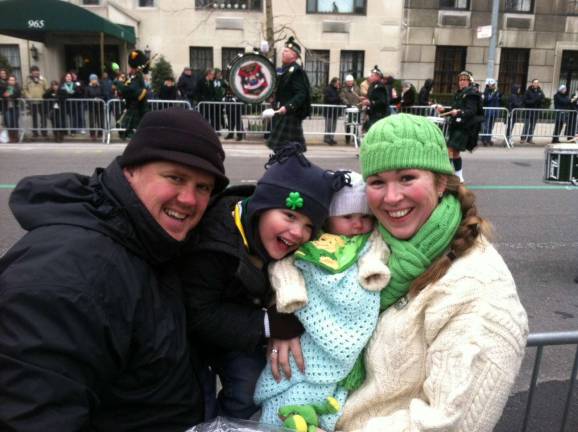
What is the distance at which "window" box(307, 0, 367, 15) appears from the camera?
24.7 meters

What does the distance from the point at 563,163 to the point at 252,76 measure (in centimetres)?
630

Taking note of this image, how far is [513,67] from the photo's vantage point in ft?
86.2

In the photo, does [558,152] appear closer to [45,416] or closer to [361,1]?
[45,416]

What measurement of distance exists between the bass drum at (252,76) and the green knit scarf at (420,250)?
8935 mm

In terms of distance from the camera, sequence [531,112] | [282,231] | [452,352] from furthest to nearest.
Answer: [531,112], [282,231], [452,352]

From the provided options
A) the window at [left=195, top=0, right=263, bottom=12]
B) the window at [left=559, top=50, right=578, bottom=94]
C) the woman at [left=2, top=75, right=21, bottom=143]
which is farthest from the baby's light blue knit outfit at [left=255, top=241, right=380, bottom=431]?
the window at [left=559, top=50, right=578, bottom=94]

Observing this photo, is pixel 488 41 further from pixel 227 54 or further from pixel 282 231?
pixel 282 231

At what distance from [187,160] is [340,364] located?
2.67 feet

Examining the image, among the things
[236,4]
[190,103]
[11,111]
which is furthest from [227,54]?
[11,111]

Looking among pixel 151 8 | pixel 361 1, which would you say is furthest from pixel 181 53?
pixel 361 1

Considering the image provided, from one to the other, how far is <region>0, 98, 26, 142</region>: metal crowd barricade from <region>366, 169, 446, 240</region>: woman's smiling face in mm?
14429

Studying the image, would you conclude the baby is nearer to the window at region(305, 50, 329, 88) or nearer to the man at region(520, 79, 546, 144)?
the man at region(520, 79, 546, 144)

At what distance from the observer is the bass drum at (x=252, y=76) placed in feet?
33.8

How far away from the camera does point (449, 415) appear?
1.57 metres
